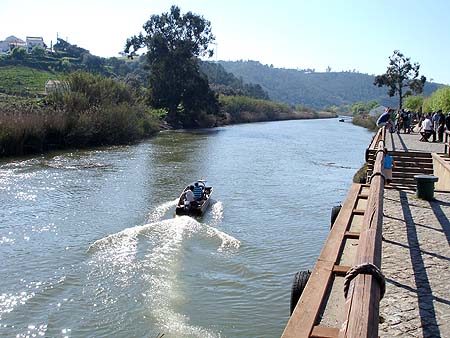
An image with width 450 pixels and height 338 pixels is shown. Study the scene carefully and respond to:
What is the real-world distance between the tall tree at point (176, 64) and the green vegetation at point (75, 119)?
15.0 m

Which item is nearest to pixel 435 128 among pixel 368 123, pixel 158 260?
pixel 158 260

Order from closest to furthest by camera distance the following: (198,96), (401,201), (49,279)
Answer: (49,279) < (401,201) < (198,96)

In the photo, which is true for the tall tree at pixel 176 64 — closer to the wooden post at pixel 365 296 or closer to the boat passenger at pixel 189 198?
the boat passenger at pixel 189 198

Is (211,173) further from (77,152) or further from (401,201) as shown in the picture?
(401,201)

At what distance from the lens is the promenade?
19.0 ft

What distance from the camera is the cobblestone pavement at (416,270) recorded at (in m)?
5.79

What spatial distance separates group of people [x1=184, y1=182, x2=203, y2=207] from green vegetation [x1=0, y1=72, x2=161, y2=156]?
611 inches

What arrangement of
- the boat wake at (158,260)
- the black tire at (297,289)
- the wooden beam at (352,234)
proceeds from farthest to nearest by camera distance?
the boat wake at (158,260) < the wooden beam at (352,234) < the black tire at (297,289)

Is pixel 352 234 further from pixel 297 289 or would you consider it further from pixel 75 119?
pixel 75 119

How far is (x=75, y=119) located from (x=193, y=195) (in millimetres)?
20811

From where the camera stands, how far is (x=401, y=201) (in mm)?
12133

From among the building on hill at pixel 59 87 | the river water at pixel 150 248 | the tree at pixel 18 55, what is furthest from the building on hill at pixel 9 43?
the river water at pixel 150 248

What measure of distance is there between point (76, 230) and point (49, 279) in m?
3.91

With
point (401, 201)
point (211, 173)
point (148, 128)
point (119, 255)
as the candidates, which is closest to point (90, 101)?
point (148, 128)
